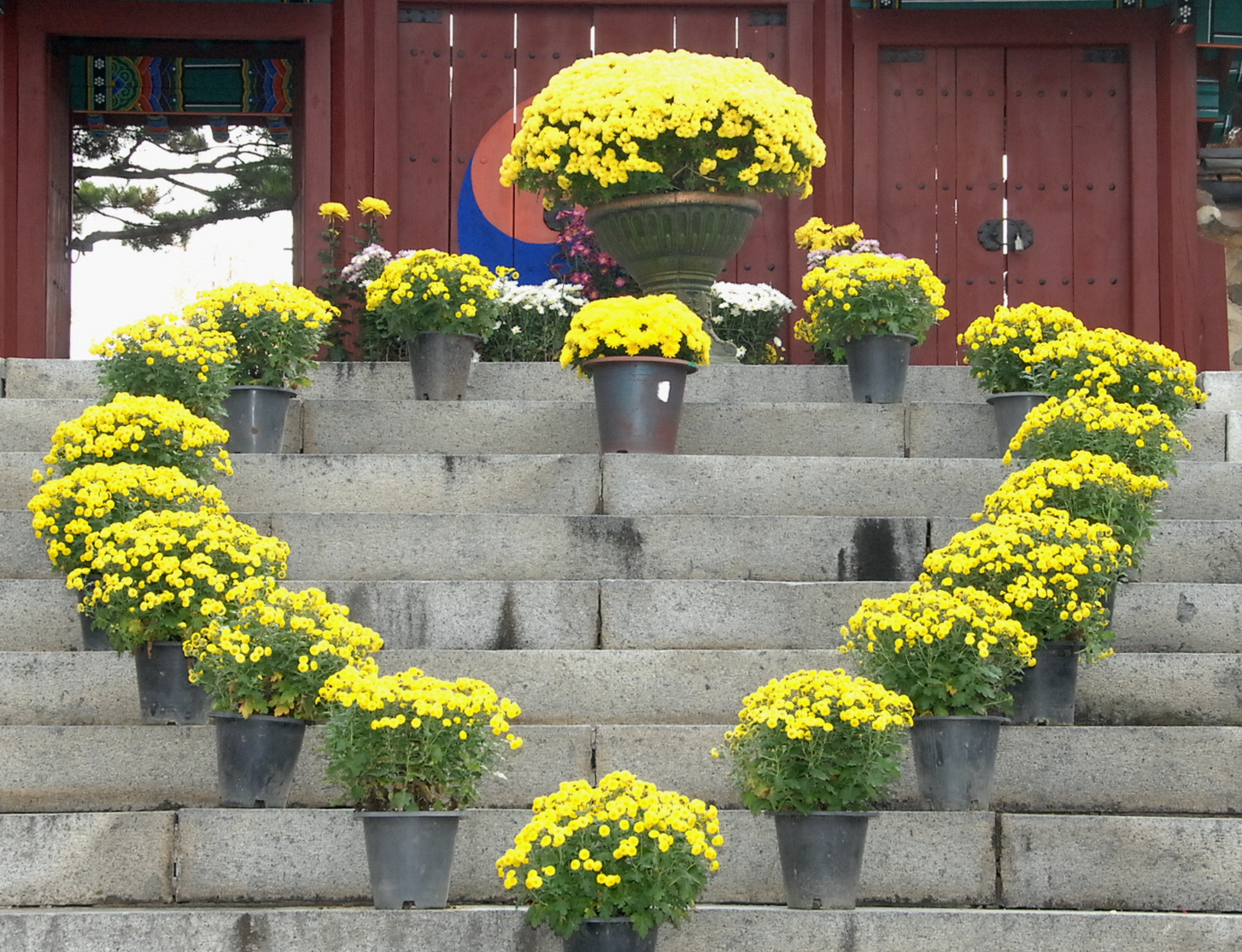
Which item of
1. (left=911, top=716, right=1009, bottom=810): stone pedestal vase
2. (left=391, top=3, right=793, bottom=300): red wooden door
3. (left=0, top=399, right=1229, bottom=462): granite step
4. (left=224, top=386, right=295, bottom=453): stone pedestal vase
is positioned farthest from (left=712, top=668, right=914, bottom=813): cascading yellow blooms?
(left=391, top=3, right=793, bottom=300): red wooden door

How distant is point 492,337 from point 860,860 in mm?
4437

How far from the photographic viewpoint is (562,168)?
7.09m

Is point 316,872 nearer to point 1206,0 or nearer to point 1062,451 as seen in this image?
point 1062,451

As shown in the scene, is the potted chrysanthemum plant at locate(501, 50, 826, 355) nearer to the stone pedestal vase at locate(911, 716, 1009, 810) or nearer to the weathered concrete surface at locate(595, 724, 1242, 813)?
the weathered concrete surface at locate(595, 724, 1242, 813)

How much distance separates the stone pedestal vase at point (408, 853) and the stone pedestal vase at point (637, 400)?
88.1 inches

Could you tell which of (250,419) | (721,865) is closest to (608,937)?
(721,865)

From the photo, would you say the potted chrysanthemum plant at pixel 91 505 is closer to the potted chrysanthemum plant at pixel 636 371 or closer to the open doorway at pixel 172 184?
the potted chrysanthemum plant at pixel 636 371

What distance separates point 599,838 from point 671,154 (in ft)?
13.3

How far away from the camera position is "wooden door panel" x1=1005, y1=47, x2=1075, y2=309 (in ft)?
30.1

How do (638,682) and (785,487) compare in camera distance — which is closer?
(638,682)

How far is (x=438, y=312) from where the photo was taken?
6.31 meters

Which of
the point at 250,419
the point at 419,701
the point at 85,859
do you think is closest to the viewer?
the point at 419,701

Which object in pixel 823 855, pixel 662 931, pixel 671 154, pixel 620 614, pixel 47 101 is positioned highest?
pixel 47 101

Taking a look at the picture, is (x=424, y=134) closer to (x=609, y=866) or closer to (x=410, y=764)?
(x=410, y=764)
